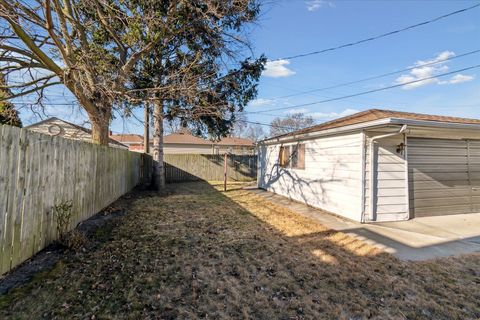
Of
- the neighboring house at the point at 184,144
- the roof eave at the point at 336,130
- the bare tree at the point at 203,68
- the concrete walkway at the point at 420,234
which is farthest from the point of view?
the neighboring house at the point at 184,144

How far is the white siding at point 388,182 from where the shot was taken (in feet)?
18.7

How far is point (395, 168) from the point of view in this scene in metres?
5.83

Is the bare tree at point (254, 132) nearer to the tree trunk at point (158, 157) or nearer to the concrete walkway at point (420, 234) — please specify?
the tree trunk at point (158, 157)

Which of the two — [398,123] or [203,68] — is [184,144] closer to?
[203,68]

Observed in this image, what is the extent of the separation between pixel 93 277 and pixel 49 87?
6.32 meters

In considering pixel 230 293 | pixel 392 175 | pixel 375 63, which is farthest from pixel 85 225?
pixel 375 63

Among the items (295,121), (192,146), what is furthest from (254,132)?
(192,146)

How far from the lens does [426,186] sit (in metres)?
A: 6.17

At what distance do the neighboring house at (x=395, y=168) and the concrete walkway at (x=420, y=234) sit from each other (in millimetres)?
315

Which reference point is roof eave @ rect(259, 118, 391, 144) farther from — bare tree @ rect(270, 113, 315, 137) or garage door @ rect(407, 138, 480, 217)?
bare tree @ rect(270, 113, 315, 137)

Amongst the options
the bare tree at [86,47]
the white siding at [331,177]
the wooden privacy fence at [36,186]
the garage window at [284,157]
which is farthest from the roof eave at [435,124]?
the bare tree at [86,47]

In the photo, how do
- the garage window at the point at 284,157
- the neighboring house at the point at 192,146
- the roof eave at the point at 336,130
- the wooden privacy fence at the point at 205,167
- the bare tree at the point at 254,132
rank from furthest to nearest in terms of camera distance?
1. the bare tree at the point at 254,132
2. the neighboring house at the point at 192,146
3. the wooden privacy fence at the point at 205,167
4. the garage window at the point at 284,157
5. the roof eave at the point at 336,130

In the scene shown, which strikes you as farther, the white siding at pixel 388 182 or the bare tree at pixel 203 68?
the bare tree at pixel 203 68

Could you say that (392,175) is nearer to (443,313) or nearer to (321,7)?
(443,313)
